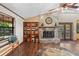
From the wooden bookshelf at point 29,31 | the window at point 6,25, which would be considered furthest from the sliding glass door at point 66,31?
the window at point 6,25

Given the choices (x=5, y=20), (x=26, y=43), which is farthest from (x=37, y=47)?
(x=5, y=20)

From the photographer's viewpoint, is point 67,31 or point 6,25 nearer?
point 6,25

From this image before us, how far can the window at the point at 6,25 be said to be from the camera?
3086 millimetres

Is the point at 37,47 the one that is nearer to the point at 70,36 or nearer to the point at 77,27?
the point at 70,36

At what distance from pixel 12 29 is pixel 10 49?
55cm

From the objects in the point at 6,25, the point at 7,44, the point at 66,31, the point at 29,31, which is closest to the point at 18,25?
the point at 29,31

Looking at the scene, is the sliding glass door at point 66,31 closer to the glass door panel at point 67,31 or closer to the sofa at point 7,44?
the glass door panel at point 67,31

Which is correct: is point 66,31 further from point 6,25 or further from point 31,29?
point 6,25

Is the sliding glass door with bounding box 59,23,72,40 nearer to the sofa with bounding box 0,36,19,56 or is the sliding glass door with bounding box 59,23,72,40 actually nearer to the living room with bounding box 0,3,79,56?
the living room with bounding box 0,3,79,56

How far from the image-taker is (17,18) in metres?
3.60

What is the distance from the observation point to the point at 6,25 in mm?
3100

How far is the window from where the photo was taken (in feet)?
10.1

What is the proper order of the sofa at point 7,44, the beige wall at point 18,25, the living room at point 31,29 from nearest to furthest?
the sofa at point 7,44, the living room at point 31,29, the beige wall at point 18,25

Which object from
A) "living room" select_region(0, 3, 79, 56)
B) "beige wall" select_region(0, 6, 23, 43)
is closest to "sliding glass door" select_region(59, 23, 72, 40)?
"living room" select_region(0, 3, 79, 56)
